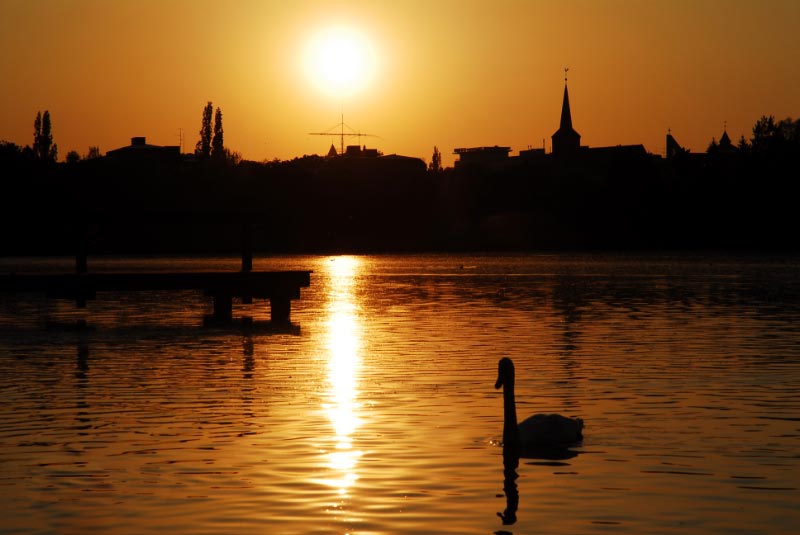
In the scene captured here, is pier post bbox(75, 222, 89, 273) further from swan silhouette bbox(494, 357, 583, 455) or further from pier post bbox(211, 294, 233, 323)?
swan silhouette bbox(494, 357, 583, 455)

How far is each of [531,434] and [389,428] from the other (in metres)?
2.67

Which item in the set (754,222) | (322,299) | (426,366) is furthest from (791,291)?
(754,222)

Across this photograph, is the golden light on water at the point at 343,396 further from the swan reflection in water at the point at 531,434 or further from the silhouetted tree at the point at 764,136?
the silhouetted tree at the point at 764,136

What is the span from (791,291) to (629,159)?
12044 centimetres

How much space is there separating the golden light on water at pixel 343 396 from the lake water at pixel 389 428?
9 cm

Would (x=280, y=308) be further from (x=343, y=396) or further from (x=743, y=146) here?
(x=743, y=146)

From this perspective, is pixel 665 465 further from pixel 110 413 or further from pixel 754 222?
pixel 754 222

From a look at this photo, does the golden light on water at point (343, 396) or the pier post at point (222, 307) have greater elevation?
the pier post at point (222, 307)

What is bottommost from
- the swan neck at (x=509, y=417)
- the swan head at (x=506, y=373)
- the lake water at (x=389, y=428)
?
the lake water at (x=389, y=428)

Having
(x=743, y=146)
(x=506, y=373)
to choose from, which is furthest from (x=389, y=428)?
(x=743, y=146)

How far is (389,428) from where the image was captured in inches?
821

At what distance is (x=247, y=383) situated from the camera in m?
27.2

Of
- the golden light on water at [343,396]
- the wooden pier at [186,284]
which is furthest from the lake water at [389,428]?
the wooden pier at [186,284]

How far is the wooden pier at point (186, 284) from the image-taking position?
139ft
